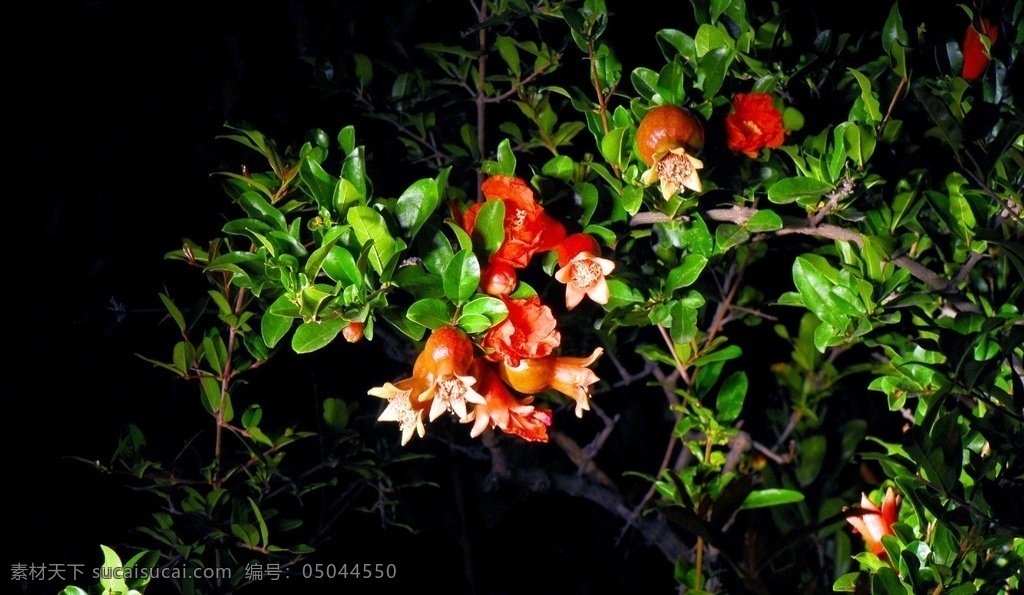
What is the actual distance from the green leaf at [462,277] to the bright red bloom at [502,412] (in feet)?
0.33

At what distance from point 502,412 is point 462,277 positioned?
0.17 m

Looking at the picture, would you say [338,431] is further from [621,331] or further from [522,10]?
[522,10]

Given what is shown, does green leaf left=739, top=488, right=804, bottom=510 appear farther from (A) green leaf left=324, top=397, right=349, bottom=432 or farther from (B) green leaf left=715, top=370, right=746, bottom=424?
(A) green leaf left=324, top=397, right=349, bottom=432

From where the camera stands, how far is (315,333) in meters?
0.73

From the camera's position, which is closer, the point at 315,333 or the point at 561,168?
the point at 315,333

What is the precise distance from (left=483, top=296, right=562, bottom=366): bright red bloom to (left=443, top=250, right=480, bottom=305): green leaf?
45 millimetres

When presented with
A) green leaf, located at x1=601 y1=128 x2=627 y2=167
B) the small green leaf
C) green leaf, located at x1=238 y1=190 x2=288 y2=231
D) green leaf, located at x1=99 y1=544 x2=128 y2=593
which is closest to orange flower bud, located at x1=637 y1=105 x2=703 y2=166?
green leaf, located at x1=601 y1=128 x2=627 y2=167

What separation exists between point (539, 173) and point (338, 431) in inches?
19.5

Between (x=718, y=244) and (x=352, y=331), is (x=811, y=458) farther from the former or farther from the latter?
(x=352, y=331)

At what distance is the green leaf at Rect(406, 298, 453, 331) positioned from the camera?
732 millimetres

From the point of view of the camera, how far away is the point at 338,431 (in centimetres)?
115

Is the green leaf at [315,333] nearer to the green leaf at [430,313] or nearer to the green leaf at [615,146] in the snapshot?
the green leaf at [430,313]

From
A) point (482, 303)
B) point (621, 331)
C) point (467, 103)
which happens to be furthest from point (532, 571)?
point (482, 303)

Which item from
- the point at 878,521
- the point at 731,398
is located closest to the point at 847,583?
the point at 878,521
